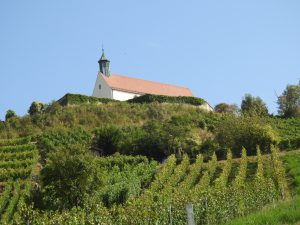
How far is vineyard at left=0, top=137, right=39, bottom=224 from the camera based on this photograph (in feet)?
87.1

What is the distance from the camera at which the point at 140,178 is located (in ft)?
100

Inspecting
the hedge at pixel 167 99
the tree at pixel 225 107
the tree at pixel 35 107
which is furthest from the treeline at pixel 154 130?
the tree at pixel 225 107

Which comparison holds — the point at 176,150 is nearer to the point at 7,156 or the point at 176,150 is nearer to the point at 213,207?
the point at 7,156

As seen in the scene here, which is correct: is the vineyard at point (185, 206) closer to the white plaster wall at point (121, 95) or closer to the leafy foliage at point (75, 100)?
the leafy foliage at point (75, 100)

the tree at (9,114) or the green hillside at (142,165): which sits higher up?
the tree at (9,114)

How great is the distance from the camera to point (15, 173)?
111 feet

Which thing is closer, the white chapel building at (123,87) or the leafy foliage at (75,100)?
the leafy foliage at (75,100)

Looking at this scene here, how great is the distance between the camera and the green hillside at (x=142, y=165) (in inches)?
670

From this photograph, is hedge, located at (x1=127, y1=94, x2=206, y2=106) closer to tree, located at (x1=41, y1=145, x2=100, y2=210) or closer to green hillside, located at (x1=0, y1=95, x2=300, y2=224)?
green hillside, located at (x1=0, y1=95, x2=300, y2=224)

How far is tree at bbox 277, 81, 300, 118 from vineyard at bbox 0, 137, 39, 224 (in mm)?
31419

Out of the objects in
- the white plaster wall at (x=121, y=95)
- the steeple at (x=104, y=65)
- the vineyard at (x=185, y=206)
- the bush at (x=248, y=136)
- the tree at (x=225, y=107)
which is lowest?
the vineyard at (x=185, y=206)

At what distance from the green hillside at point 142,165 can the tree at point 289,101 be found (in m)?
8.65

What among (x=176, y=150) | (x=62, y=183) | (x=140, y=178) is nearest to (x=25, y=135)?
(x=176, y=150)

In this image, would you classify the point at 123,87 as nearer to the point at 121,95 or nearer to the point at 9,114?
the point at 121,95
